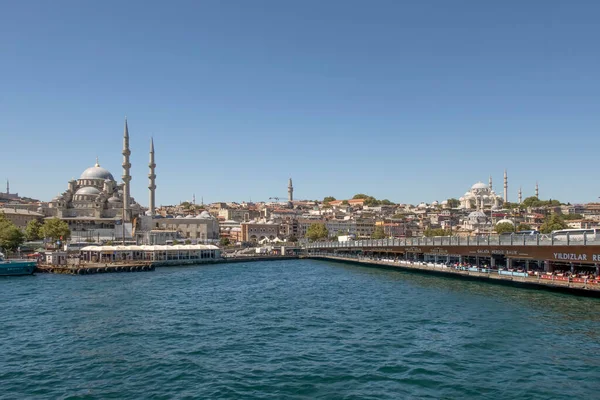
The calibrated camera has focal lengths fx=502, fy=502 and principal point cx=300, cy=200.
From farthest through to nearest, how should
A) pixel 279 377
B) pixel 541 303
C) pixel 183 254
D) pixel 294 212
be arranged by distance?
pixel 294 212 < pixel 183 254 < pixel 541 303 < pixel 279 377

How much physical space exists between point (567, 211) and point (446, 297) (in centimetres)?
11685

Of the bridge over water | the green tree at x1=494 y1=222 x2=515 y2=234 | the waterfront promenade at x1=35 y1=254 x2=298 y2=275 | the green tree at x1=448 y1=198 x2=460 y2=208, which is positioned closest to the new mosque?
the waterfront promenade at x1=35 y1=254 x2=298 y2=275

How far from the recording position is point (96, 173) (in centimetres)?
9344

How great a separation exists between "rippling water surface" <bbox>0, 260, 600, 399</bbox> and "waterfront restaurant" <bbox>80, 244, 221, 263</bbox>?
83.4ft

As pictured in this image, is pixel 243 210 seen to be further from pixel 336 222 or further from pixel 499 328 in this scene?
pixel 499 328

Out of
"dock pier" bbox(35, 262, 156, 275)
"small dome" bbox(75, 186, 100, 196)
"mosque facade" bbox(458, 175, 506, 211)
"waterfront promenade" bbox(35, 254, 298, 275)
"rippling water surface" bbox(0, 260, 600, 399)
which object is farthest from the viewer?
"mosque facade" bbox(458, 175, 506, 211)

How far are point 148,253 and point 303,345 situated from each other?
44.8m

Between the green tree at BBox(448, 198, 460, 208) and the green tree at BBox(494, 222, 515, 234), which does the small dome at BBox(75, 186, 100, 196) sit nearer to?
the green tree at BBox(494, 222, 515, 234)

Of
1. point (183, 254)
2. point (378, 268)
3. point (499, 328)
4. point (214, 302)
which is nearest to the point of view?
point (499, 328)

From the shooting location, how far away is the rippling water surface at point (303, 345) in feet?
41.2

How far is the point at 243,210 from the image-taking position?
418 feet

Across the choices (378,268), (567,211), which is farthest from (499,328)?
(567,211)

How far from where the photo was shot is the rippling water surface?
12562 mm

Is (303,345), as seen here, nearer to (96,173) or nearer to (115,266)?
(115,266)
